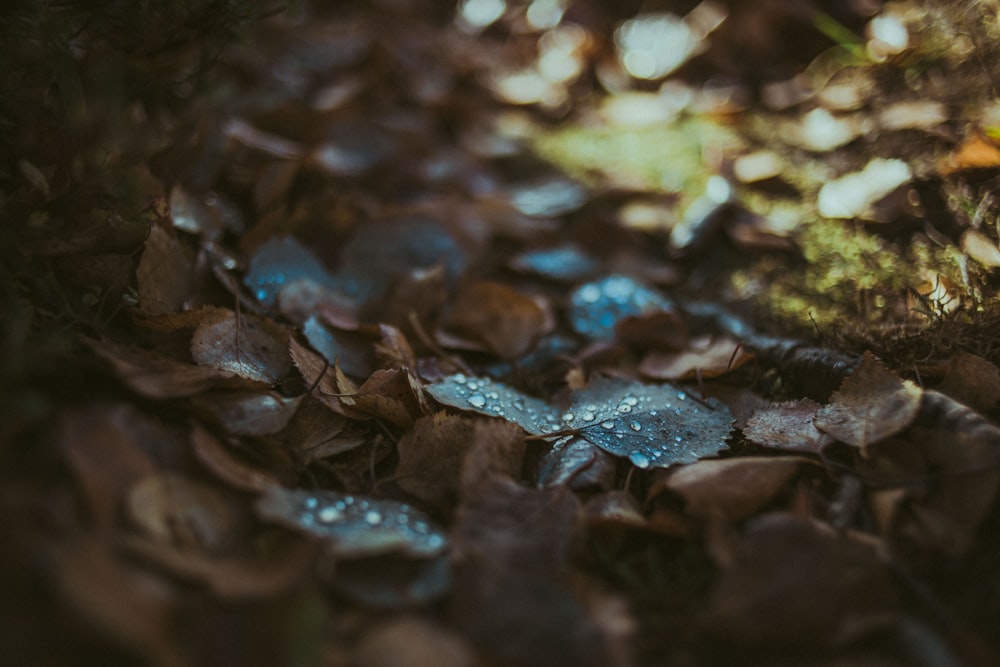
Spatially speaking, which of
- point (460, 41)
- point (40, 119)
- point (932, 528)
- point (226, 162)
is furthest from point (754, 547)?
point (460, 41)

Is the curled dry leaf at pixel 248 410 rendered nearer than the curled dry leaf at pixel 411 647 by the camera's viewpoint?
No

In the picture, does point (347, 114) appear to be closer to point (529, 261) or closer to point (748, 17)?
point (529, 261)

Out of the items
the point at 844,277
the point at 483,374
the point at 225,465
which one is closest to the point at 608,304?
the point at 483,374

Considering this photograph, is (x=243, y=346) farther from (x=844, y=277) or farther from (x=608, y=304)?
(x=844, y=277)

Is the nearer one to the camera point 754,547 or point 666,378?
point 754,547

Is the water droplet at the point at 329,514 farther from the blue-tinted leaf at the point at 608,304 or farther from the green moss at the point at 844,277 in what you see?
the green moss at the point at 844,277

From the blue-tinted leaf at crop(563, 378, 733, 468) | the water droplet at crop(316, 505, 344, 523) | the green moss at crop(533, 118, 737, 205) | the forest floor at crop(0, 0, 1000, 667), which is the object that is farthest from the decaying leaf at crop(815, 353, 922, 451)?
the green moss at crop(533, 118, 737, 205)

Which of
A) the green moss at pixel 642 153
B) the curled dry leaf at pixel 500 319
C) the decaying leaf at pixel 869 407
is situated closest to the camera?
the decaying leaf at pixel 869 407

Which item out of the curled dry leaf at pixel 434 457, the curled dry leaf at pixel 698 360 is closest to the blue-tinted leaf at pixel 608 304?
the curled dry leaf at pixel 698 360
